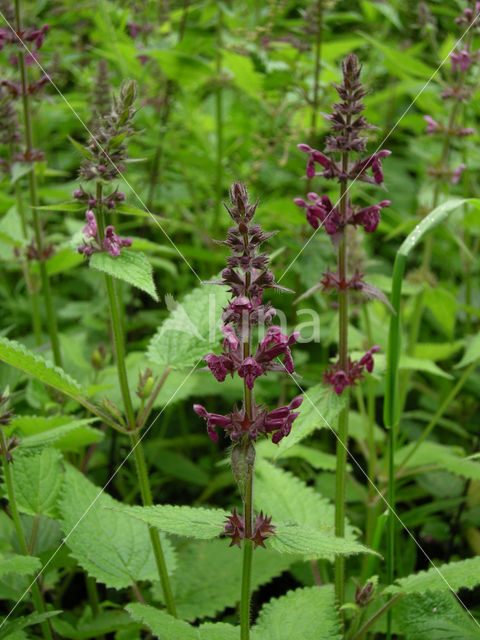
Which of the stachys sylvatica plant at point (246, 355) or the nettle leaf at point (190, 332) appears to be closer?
the stachys sylvatica plant at point (246, 355)

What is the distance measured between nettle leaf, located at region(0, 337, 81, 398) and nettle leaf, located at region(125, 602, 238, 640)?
0.66 meters

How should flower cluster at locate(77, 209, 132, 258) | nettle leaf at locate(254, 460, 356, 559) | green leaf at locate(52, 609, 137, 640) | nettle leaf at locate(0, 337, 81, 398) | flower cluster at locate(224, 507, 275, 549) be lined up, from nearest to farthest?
flower cluster at locate(224, 507, 275, 549)
nettle leaf at locate(0, 337, 81, 398)
flower cluster at locate(77, 209, 132, 258)
green leaf at locate(52, 609, 137, 640)
nettle leaf at locate(254, 460, 356, 559)

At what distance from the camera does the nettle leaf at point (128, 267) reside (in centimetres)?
185

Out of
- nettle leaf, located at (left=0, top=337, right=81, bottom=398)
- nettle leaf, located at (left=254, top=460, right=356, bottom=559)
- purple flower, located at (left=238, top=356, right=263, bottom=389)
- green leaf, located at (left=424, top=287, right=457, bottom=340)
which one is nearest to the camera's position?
purple flower, located at (left=238, top=356, right=263, bottom=389)

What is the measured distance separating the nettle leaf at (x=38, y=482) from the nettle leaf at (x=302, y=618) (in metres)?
0.87

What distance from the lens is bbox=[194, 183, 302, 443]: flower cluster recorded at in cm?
148

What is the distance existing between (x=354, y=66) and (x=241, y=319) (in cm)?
92

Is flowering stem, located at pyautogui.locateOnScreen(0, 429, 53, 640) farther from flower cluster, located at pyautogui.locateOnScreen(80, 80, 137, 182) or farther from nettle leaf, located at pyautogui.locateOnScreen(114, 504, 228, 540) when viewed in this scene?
flower cluster, located at pyautogui.locateOnScreen(80, 80, 137, 182)

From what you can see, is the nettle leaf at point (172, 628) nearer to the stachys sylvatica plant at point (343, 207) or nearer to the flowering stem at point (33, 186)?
the stachys sylvatica plant at point (343, 207)

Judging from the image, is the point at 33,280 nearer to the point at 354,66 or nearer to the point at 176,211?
the point at 176,211

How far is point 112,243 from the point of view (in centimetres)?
198

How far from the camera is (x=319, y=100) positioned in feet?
12.8

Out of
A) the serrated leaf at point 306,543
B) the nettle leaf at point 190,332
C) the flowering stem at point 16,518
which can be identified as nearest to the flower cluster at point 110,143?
the nettle leaf at point 190,332

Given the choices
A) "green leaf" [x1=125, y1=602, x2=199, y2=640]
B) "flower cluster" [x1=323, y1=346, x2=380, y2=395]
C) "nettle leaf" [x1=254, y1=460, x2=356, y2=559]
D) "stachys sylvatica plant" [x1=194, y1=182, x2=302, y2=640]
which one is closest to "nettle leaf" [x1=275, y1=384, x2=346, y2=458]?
"flower cluster" [x1=323, y1=346, x2=380, y2=395]
